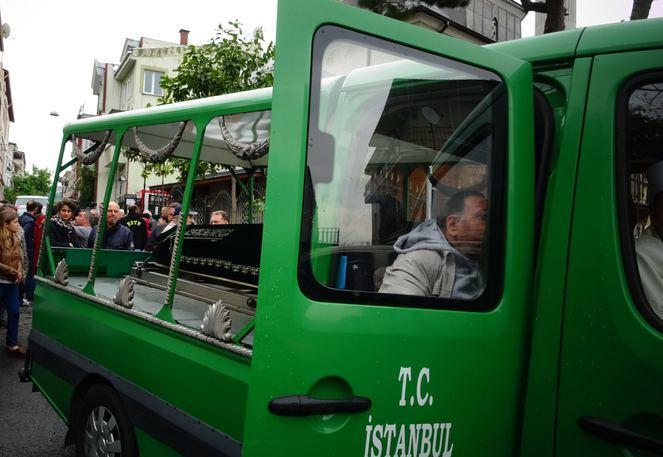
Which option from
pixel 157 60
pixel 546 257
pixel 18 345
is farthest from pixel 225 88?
pixel 157 60

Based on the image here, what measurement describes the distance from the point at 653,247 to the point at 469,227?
0.63 meters

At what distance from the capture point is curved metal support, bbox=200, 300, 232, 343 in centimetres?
265

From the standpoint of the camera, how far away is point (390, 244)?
2094 mm

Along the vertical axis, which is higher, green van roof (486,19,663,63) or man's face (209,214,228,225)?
green van roof (486,19,663,63)

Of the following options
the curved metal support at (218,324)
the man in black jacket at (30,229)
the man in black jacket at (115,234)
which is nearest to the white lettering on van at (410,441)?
the curved metal support at (218,324)

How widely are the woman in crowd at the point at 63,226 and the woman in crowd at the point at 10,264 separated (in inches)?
20.1

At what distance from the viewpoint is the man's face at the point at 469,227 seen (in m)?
2.16

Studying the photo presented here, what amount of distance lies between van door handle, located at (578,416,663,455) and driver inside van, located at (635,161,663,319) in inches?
15.4

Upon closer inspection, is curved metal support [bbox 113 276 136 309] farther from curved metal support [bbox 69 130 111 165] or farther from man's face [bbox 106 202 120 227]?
man's face [bbox 106 202 120 227]

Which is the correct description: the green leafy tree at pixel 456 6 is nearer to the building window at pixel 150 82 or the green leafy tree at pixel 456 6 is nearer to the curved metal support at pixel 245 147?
the curved metal support at pixel 245 147

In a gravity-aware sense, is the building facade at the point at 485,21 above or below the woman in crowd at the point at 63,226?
above

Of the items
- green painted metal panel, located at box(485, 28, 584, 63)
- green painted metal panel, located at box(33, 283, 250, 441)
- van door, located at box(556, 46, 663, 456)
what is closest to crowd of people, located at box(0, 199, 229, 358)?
green painted metal panel, located at box(33, 283, 250, 441)

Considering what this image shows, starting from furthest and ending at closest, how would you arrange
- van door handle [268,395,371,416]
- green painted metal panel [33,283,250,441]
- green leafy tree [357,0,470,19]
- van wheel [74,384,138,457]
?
green leafy tree [357,0,470,19] → van wheel [74,384,138,457] → green painted metal panel [33,283,250,441] → van door handle [268,395,371,416]

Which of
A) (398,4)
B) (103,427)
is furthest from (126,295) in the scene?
(398,4)
